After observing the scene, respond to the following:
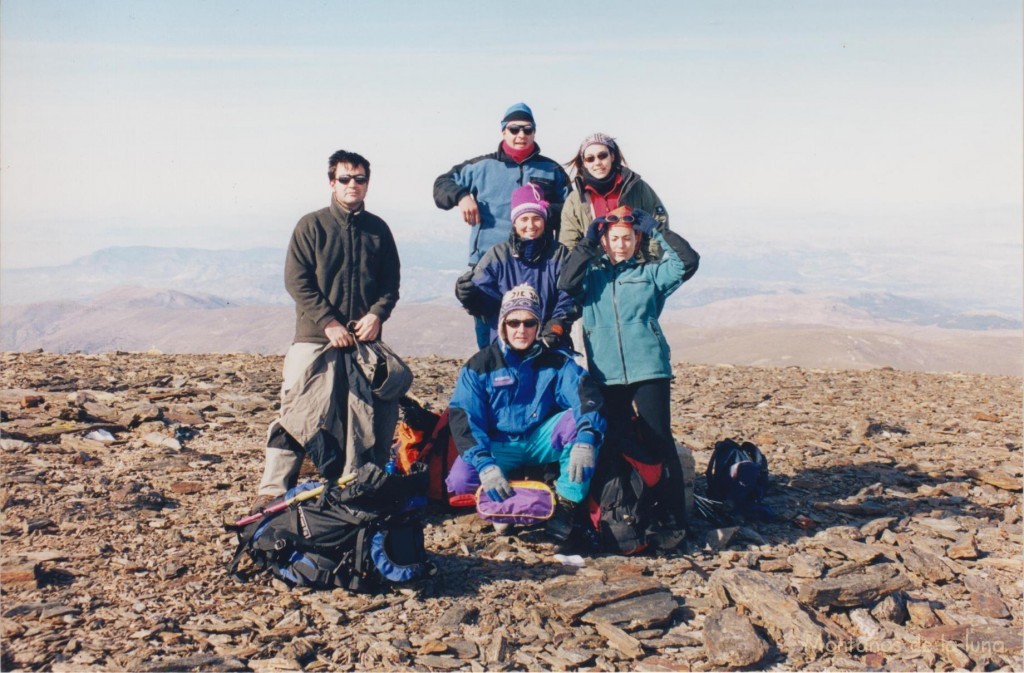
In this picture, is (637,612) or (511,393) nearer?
(637,612)

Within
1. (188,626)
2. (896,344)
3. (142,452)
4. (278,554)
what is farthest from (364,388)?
(896,344)

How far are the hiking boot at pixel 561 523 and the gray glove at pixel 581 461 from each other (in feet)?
1.49

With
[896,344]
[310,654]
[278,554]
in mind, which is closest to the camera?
[310,654]

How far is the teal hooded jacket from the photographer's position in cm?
648

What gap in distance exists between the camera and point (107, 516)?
6570 millimetres

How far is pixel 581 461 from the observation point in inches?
242

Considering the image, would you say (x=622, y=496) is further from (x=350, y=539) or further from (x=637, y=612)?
(x=350, y=539)

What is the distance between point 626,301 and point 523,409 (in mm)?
1265

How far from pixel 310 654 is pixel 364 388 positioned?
2.46 meters

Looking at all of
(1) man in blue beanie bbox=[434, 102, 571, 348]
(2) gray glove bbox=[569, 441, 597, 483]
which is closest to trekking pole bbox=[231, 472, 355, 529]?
(2) gray glove bbox=[569, 441, 597, 483]

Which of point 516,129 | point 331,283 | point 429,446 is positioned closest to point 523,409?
point 429,446

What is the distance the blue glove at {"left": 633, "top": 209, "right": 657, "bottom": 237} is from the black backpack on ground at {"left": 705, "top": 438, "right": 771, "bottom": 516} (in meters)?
2.58

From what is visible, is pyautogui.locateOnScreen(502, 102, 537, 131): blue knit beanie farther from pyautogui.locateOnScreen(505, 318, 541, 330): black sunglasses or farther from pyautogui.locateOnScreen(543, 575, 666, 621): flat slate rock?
pyautogui.locateOnScreen(543, 575, 666, 621): flat slate rock

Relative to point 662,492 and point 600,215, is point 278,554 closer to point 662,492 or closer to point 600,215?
point 662,492
